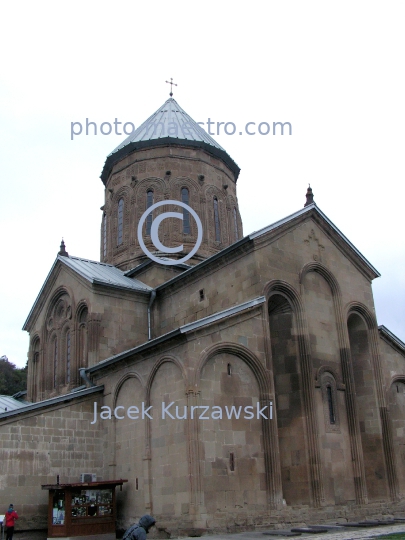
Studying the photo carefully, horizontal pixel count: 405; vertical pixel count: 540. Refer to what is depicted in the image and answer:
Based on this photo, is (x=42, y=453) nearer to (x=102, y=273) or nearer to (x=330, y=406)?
(x=102, y=273)

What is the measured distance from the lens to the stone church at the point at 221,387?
1445cm

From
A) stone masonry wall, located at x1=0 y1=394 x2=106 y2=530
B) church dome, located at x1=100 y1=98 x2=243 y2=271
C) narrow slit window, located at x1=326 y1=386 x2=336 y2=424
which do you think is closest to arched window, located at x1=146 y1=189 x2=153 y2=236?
church dome, located at x1=100 y1=98 x2=243 y2=271

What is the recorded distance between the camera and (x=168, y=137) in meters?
25.8

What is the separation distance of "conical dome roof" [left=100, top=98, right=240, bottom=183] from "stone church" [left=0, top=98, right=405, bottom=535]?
488 cm

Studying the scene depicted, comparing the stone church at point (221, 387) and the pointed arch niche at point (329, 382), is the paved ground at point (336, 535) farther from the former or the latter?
the pointed arch niche at point (329, 382)

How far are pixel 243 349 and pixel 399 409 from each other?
7932mm

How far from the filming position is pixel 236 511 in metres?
13.9

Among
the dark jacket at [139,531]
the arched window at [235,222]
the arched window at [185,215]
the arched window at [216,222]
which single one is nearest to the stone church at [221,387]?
the arched window at [185,215]

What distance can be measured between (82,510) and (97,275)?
28.8 feet

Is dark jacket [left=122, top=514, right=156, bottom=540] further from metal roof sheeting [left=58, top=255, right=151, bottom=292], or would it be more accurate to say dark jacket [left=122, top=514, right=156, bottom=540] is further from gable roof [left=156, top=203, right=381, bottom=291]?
metal roof sheeting [left=58, top=255, right=151, bottom=292]

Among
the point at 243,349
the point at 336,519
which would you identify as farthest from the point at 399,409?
the point at 243,349

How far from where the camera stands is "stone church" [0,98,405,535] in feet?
47.4

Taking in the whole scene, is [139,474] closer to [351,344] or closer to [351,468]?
[351,468]

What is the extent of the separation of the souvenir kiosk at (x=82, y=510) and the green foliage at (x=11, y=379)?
39.9m
